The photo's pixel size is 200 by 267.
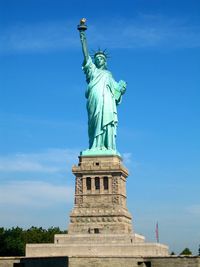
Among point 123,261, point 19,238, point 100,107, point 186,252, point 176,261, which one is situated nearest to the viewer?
point 176,261

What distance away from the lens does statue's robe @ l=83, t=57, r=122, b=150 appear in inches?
1561

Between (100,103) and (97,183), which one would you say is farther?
(100,103)

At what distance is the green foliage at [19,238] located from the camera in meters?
51.8

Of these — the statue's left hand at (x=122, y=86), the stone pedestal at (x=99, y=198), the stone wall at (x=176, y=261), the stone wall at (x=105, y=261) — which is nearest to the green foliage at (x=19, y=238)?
the stone pedestal at (x=99, y=198)

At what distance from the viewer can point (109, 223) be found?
121ft

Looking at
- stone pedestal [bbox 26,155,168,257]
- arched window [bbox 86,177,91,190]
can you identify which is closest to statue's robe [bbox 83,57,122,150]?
stone pedestal [bbox 26,155,168,257]

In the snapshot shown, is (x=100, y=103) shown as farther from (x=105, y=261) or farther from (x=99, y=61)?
(x=105, y=261)

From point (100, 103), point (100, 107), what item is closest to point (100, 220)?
point (100, 107)

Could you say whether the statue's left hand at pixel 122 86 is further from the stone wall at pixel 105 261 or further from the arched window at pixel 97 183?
the stone wall at pixel 105 261

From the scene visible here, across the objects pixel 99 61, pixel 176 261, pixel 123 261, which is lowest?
pixel 176 261

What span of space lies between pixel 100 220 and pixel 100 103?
8.21 m

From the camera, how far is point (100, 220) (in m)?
37.1

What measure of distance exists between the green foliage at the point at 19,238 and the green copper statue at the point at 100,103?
16700 mm

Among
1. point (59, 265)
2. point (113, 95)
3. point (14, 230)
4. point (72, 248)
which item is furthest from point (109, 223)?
point (14, 230)
